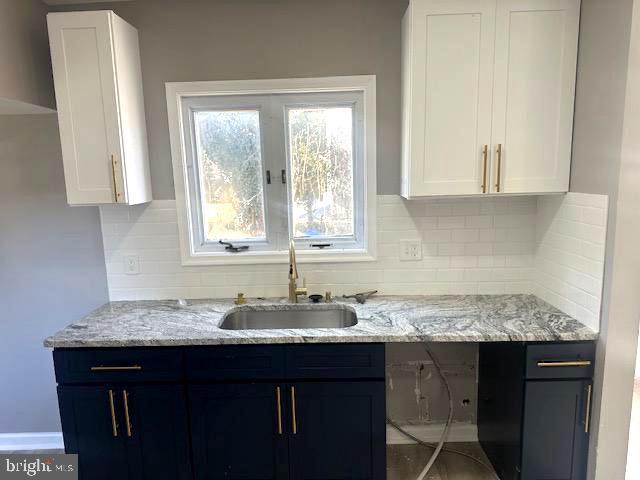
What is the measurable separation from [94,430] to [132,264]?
0.90 metres

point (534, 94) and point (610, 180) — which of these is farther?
point (534, 94)

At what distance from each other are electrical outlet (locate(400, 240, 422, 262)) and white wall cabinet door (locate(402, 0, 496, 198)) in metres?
0.41

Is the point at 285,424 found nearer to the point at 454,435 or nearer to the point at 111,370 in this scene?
the point at 111,370

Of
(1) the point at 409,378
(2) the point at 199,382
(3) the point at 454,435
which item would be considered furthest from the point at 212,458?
(3) the point at 454,435

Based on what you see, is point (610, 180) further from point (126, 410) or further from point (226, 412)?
point (126, 410)

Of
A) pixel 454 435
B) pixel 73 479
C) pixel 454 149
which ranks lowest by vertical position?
pixel 454 435

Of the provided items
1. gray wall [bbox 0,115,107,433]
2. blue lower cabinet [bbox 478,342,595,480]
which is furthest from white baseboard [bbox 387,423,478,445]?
gray wall [bbox 0,115,107,433]

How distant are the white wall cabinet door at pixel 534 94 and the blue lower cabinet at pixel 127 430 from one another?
1900 mm

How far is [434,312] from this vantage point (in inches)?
78.1

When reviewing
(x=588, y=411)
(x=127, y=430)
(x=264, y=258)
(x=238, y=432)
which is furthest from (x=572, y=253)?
(x=127, y=430)

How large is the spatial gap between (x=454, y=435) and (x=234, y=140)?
224 cm

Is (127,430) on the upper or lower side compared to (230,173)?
lower

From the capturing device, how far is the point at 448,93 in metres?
1.84

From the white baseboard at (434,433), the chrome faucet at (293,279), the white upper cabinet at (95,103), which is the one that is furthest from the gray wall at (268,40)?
the white baseboard at (434,433)
